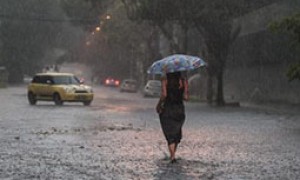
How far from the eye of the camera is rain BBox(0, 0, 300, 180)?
1298 cm

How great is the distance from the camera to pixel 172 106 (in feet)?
43.9

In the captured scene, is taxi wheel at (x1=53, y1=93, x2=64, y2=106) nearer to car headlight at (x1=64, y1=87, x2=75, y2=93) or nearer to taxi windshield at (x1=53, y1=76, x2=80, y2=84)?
car headlight at (x1=64, y1=87, x2=75, y2=93)

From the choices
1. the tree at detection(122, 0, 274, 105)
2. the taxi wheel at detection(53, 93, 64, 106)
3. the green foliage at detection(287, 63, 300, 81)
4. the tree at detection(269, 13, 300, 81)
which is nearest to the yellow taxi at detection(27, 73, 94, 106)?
the taxi wheel at detection(53, 93, 64, 106)

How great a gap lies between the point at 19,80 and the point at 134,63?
2126 cm

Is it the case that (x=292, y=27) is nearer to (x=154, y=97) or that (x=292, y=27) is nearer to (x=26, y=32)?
(x=154, y=97)

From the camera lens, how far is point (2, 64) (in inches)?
3775

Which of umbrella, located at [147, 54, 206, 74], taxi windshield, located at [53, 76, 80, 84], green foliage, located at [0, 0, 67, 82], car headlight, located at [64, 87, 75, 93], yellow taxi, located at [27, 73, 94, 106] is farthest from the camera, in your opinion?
green foliage, located at [0, 0, 67, 82]

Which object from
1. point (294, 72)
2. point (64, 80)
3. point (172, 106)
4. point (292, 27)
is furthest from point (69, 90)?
point (172, 106)

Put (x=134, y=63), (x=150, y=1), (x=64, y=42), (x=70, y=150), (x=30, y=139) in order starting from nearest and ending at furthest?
(x=70, y=150), (x=30, y=139), (x=150, y=1), (x=134, y=63), (x=64, y=42)

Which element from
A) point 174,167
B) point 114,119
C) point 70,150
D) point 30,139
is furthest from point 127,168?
point 114,119

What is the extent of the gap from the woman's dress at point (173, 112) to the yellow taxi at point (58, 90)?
25.6 m

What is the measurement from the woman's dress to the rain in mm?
337

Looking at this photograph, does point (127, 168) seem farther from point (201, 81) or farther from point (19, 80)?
point (19, 80)

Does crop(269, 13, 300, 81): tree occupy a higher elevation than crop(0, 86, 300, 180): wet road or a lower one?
higher
